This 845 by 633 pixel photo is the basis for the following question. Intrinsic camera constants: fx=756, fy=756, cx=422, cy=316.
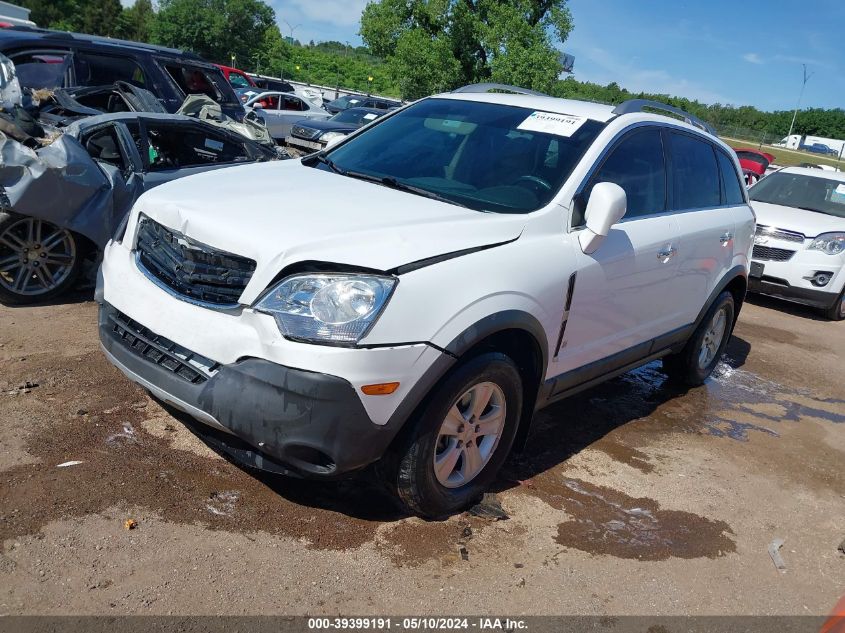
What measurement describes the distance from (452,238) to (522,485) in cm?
149

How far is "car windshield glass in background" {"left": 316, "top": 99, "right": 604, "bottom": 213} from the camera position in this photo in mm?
3865

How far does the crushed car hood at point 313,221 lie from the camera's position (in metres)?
2.98

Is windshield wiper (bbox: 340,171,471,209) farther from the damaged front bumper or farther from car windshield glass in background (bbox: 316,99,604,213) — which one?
the damaged front bumper

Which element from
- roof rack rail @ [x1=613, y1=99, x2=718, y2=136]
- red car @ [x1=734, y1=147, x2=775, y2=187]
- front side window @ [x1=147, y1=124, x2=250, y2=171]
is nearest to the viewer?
roof rack rail @ [x1=613, y1=99, x2=718, y2=136]

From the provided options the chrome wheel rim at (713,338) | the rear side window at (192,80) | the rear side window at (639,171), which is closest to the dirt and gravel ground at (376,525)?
the chrome wheel rim at (713,338)

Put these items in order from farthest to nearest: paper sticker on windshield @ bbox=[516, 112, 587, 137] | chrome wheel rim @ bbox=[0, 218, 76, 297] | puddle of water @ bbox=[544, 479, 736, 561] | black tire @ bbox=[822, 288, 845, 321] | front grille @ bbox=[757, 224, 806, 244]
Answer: black tire @ bbox=[822, 288, 845, 321] → front grille @ bbox=[757, 224, 806, 244] → chrome wheel rim @ bbox=[0, 218, 76, 297] → paper sticker on windshield @ bbox=[516, 112, 587, 137] → puddle of water @ bbox=[544, 479, 736, 561]

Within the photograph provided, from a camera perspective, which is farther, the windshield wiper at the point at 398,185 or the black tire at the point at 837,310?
the black tire at the point at 837,310

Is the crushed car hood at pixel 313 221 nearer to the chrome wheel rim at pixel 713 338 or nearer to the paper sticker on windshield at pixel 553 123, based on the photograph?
the paper sticker on windshield at pixel 553 123

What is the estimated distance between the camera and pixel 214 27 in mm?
62656

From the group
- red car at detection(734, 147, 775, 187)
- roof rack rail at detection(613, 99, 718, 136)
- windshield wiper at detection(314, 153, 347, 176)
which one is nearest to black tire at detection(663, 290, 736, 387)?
roof rack rail at detection(613, 99, 718, 136)

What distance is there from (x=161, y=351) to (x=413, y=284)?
3.68 ft

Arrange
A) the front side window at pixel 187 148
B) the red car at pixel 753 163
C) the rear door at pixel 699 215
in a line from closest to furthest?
the rear door at pixel 699 215 → the front side window at pixel 187 148 → the red car at pixel 753 163

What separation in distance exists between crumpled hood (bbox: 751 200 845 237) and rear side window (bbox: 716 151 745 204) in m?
4.01

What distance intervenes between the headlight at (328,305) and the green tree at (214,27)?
6405cm
